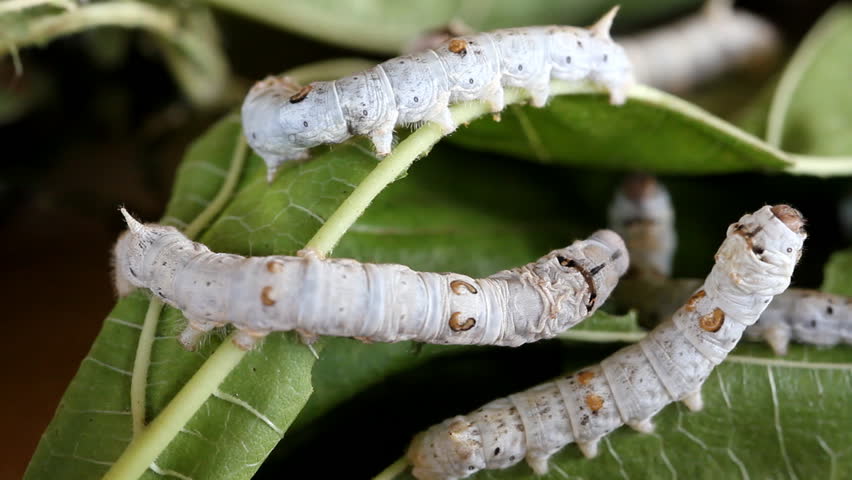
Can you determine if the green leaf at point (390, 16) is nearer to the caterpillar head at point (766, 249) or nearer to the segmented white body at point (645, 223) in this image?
the segmented white body at point (645, 223)

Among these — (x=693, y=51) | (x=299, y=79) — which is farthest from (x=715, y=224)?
(x=299, y=79)

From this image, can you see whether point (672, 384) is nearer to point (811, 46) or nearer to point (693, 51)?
point (811, 46)

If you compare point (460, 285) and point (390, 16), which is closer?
point (460, 285)

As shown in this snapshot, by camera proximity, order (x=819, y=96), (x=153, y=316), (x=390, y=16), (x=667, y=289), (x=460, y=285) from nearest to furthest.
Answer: (x=460, y=285)
(x=153, y=316)
(x=667, y=289)
(x=819, y=96)
(x=390, y=16)

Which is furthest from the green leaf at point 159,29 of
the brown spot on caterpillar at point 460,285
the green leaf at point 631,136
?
the brown spot on caterpillar at point 460,285

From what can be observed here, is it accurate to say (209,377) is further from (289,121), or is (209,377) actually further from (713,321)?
(713,321)

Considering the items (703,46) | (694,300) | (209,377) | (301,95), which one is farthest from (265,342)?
(703,46)

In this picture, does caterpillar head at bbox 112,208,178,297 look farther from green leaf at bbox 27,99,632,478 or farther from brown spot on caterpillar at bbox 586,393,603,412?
brown spot on caterpillar at bbox 586,393,603,412
